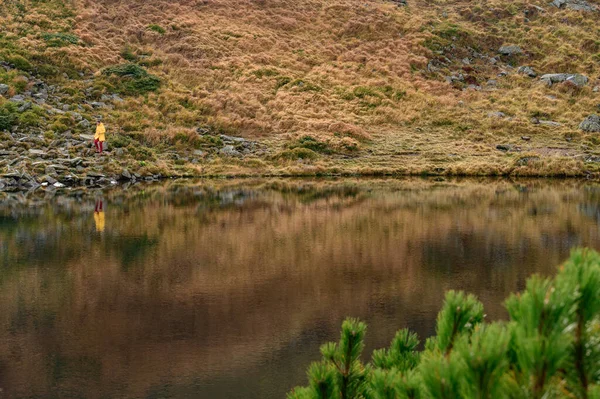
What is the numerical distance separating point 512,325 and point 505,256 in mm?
10928

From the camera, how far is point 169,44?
4759 centimetres

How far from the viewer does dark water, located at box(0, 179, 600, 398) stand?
21.5 ft

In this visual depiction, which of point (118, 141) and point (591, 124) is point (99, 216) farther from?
point (591, 124)

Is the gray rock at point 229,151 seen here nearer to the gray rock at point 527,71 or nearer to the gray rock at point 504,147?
the gray rock at point 504,147

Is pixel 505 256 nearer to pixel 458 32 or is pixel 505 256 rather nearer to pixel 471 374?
A: pixel 471 374

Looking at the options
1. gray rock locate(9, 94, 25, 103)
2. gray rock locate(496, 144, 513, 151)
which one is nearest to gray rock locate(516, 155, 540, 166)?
gray rock locate(496, 144, 513, 151)

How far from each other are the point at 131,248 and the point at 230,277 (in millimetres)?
3563

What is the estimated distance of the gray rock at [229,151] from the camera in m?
35.5

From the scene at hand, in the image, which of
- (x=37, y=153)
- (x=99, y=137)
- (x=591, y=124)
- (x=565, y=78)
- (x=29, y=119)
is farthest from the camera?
(x=565, y=78)

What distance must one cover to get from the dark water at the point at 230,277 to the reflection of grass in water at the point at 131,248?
1.8 inches

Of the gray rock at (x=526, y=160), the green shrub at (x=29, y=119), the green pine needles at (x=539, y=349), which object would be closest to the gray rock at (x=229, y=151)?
the green shrub at (x=29, y=119)

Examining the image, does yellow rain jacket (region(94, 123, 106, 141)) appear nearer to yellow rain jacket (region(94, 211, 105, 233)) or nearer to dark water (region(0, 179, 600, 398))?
dark water (region(0, 179, 600, 398))

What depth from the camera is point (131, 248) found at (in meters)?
13.2

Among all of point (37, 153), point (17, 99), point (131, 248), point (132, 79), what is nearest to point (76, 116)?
point (17, 99)
